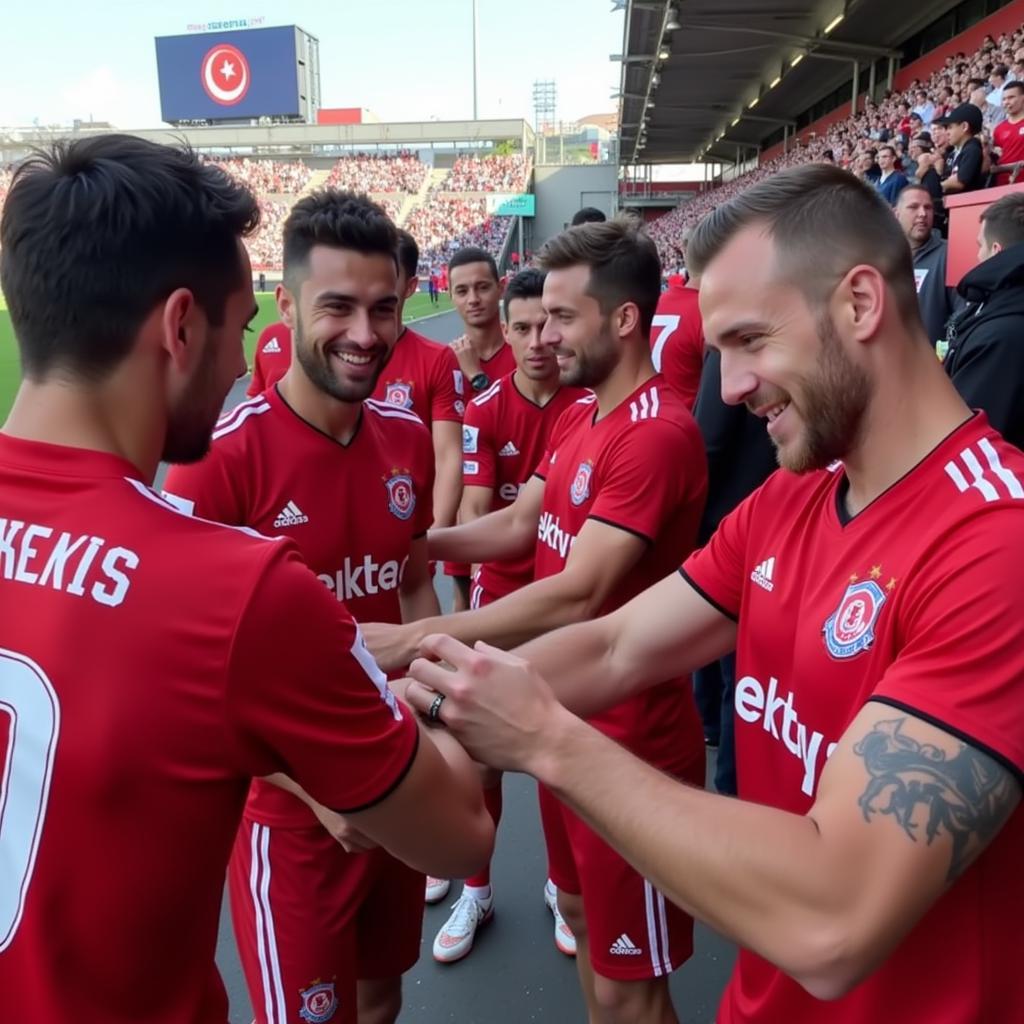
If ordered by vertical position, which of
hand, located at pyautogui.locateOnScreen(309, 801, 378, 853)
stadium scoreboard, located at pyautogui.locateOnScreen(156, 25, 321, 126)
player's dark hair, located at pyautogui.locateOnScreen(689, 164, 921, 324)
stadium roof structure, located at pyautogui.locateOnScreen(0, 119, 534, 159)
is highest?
stadium scoreboard, located at pyautogui.locateOnScreen(156, 25, 321, 126)

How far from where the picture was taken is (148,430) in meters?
1.21

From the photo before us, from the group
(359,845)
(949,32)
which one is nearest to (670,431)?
(359,845)

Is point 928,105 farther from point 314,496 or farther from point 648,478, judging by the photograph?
point 314,496

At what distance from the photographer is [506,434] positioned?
432 cm

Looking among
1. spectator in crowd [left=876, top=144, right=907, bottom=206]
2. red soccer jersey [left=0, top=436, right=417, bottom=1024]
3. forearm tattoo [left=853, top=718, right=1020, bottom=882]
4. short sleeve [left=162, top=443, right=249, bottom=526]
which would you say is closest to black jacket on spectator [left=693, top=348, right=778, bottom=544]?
short sleeve [left=162, top=443, right=249, bottom=526]

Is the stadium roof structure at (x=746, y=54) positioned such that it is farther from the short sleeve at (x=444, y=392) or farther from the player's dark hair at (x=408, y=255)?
the short sleeve at (x=444, y=392)

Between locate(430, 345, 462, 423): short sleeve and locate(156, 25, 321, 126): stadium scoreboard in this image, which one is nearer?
locate(430, 345, 462, 423): short sleeve

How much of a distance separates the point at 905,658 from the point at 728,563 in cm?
61

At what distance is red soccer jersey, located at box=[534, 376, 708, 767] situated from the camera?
7.89 feet

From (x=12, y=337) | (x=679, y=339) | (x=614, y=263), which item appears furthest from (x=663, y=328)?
(x=12, y=337)

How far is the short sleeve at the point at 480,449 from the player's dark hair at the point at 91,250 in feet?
10.2

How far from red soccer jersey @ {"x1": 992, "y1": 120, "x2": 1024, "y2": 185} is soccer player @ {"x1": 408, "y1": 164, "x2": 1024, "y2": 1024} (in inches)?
343

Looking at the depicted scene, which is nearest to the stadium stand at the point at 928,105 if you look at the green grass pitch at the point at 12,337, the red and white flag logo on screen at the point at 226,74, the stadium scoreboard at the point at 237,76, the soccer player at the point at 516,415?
the soccer player at the point at 516,415

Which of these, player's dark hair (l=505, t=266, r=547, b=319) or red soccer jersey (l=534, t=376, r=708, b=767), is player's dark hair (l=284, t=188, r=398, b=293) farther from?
player's dark hair (l=505, t=266, r=547, b=319)
